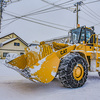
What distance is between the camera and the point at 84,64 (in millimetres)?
4863

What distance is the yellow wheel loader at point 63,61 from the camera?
386 centimetres

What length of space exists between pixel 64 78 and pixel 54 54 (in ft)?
2.80

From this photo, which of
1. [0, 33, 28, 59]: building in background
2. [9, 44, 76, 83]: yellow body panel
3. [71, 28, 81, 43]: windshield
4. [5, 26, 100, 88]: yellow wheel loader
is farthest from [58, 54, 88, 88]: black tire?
[0, 33, 28, 59]: building in background

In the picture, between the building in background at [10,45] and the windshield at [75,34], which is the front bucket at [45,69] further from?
the building in background at [10,45]

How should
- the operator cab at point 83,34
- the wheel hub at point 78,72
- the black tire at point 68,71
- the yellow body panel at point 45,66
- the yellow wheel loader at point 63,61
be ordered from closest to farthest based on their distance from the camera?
1. the yellow body panel at point 45,66
2. the yellow wheel loader at point 63,61
3. the black tire at point 68,71
4. the wheel hub at point 78,72
5. the operator cab at point 83,34

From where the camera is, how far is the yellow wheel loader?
3862 millimetres

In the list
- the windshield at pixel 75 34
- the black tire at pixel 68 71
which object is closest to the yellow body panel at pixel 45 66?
the black tire at pixel 68 71

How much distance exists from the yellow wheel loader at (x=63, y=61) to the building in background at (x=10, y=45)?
21963 mm

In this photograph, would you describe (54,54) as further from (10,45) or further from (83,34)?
(10,45)

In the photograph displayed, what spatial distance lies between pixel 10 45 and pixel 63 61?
2423 centimetres

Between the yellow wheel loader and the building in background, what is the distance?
72.1 feet

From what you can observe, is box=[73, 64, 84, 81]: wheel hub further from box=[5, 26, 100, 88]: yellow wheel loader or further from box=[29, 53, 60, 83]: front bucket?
box=[29, 53, 60, 83]: front bucket

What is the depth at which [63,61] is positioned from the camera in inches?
173

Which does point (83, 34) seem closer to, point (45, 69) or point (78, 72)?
point (78, 72)
